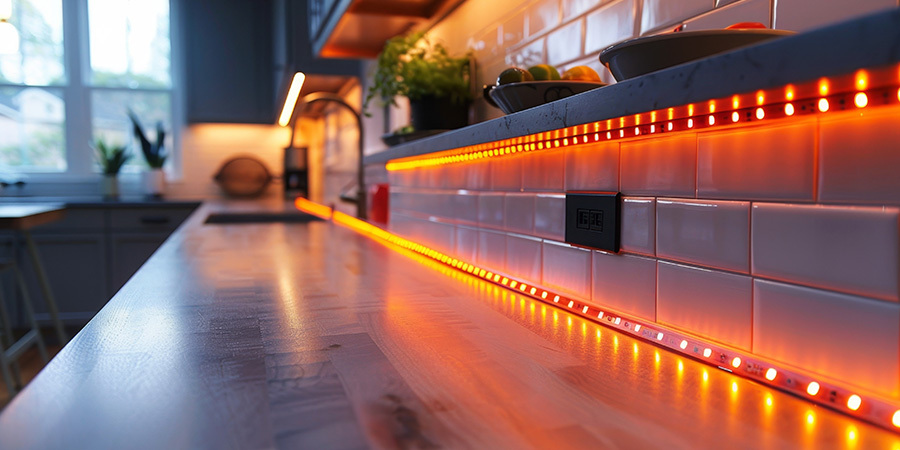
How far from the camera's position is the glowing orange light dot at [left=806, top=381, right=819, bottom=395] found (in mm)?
425

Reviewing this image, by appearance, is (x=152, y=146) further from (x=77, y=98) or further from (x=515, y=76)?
(x=515, y=76)

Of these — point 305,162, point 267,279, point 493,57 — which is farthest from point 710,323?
point 305,162

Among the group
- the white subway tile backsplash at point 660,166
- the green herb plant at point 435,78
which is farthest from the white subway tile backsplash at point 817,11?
the green herb plant at point 435,78

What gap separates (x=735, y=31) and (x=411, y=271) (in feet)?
2.36

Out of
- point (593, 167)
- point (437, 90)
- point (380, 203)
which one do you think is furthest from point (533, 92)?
point (380, 203)

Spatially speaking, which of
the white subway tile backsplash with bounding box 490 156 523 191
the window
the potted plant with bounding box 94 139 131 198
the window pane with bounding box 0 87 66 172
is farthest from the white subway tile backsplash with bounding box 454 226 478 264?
the window pane with bounding box 0 87 66 172

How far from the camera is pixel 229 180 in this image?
429cm

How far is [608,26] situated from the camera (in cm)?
80

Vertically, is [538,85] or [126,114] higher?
[126,114]

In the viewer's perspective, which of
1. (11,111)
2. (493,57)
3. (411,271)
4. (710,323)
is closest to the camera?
(710,323)

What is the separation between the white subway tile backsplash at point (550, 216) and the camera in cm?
80

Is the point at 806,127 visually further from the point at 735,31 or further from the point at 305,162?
the point at 305,162

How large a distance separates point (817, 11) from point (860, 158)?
6.7 inches

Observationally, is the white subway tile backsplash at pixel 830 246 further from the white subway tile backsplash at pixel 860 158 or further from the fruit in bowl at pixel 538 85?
the fruit in bowl at pixel 538 85
